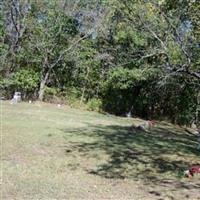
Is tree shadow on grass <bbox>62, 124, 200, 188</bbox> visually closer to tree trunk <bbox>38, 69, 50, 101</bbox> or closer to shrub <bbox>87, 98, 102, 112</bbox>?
shrub <bbox>87, 98, 102, 112</bbox>

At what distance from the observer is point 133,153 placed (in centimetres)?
1294

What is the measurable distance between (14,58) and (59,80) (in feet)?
10.3

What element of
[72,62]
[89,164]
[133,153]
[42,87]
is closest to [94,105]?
[72,62]

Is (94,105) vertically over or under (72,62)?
under

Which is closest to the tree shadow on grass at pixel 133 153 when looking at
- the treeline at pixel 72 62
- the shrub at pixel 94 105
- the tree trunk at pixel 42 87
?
the shrub at pixel 94 105

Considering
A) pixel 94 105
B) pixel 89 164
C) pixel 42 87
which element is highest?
pixel 42 87

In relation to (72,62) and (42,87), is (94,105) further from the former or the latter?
(42,87)

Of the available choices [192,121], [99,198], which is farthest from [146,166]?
[192,121]

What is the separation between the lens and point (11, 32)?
30953 mm

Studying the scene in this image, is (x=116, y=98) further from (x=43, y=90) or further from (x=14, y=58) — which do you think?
(x=14, y=58)

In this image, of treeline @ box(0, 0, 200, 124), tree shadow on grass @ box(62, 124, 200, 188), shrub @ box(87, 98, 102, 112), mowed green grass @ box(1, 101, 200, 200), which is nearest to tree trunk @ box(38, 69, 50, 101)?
treeline @ box(0, 0, 200, 124)

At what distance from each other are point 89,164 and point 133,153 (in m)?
2.55

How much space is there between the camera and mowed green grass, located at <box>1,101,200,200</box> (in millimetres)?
8141

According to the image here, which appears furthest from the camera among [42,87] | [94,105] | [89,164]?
[42,87]
